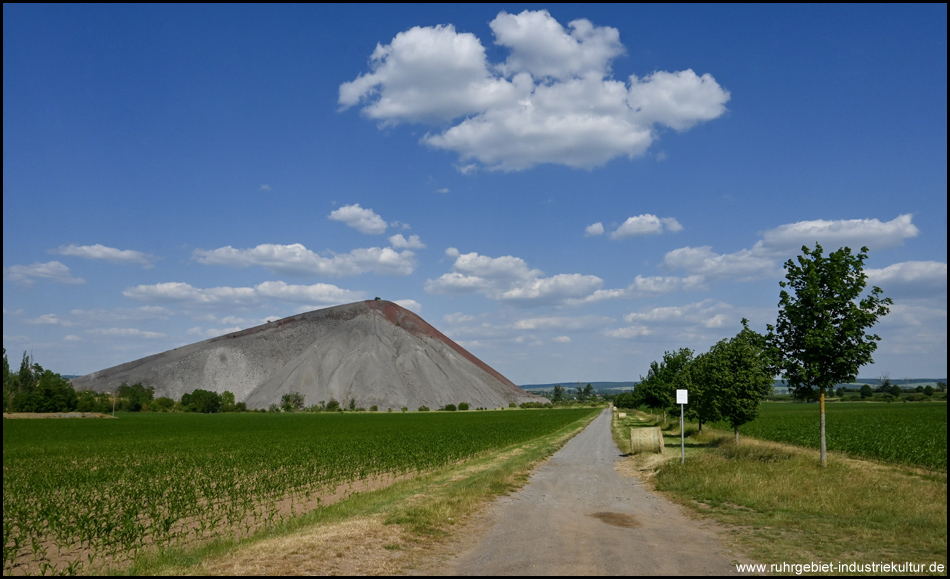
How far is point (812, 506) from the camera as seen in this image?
13.8m

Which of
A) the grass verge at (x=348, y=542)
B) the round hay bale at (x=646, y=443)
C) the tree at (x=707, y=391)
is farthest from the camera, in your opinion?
the tree at (x=707, y=391)

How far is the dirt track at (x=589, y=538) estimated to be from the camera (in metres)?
9.48

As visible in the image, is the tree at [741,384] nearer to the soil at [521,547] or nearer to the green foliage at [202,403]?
the soil at [521,547]

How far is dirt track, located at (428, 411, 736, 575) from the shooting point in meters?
9.48

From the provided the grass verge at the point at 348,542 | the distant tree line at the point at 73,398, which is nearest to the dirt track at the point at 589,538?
the grass verge at the point at 348,542

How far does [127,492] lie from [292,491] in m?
5.21

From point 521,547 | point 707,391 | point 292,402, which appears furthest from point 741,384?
point 292,402

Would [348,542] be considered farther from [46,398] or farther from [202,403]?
[202,403]

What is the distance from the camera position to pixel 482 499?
16188 mm

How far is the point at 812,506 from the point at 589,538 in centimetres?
610

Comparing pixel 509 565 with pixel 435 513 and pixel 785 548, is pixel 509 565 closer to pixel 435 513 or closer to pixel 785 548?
pixel 435 513

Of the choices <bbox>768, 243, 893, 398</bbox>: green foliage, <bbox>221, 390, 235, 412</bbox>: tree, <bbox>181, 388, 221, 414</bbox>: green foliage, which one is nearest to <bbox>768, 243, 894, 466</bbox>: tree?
<bbox>768, 243, 893, 398</bbox>: green foliage

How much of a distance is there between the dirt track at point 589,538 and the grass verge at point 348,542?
0.84m

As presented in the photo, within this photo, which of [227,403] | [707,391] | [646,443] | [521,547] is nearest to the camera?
[521,547]
